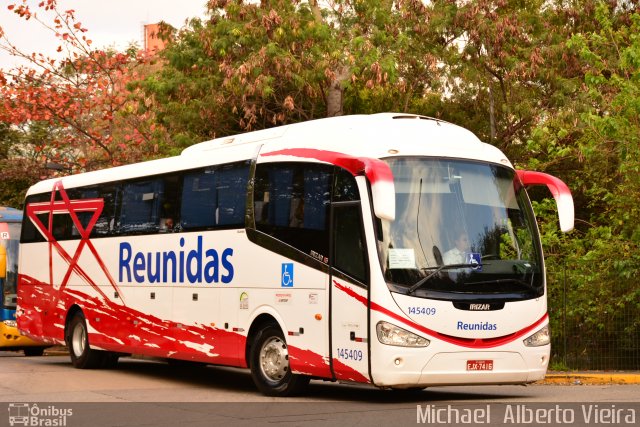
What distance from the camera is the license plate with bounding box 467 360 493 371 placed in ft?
44.7

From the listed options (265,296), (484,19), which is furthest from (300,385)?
(484,19)

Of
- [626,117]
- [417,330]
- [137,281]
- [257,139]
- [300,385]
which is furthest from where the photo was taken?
[626,117]

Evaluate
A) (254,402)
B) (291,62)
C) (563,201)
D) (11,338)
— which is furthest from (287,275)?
(11,338)

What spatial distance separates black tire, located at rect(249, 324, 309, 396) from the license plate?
2354 mm

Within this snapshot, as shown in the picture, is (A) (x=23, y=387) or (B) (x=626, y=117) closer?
(A) (x=23, y=387)

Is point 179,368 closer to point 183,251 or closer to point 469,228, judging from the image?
point 183,251

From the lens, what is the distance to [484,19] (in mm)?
26578

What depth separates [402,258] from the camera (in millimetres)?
13555

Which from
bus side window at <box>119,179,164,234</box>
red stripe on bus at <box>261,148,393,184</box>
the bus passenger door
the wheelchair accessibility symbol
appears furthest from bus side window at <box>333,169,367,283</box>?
bus side window at <box>119,179,164,234</box>

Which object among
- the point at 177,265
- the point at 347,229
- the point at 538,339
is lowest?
the point at 538,339

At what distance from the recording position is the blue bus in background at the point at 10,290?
87.7 ft

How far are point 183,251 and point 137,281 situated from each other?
1.87 metres

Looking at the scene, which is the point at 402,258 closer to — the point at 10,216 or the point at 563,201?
the point at 563,201

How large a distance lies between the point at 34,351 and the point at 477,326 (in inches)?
663
